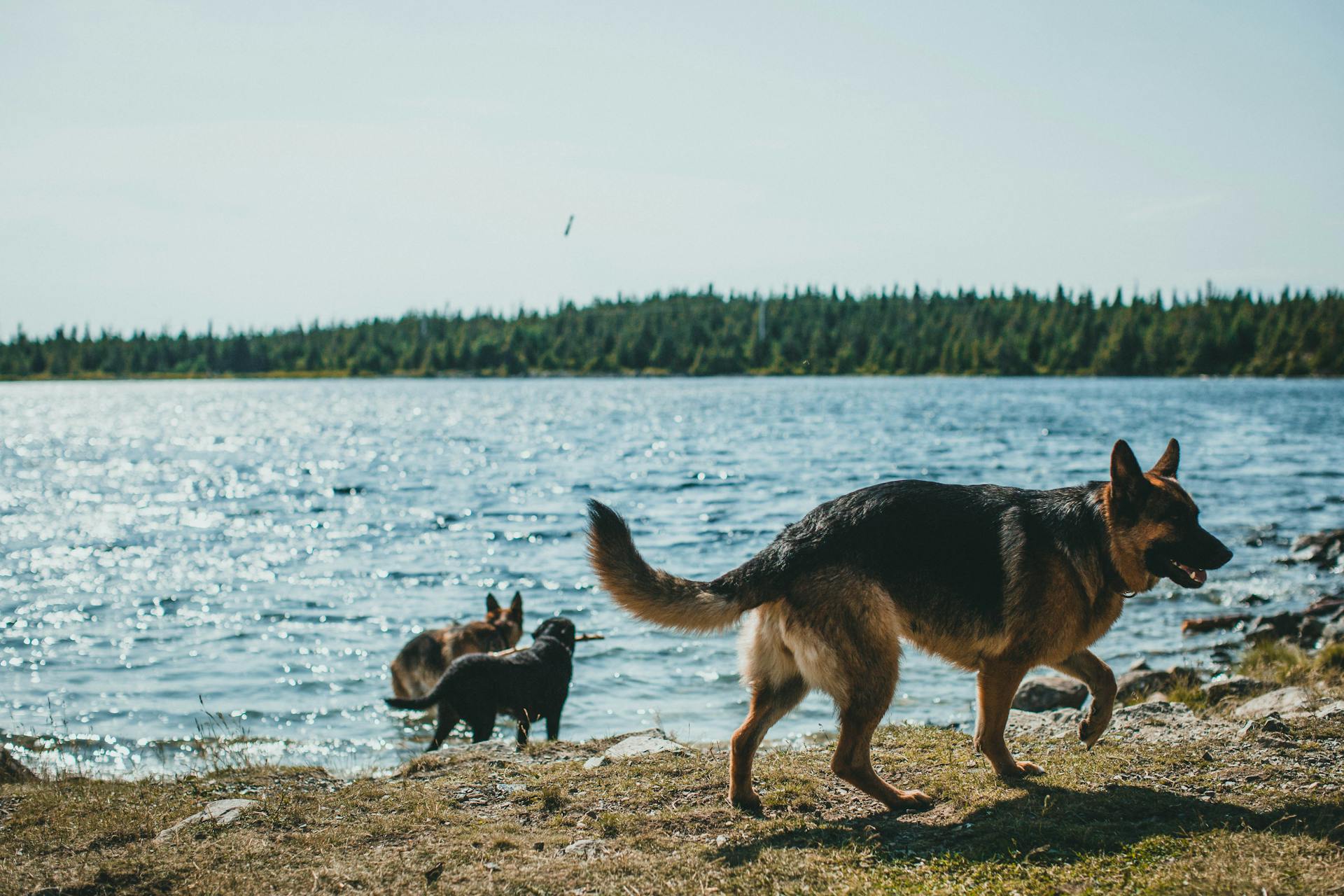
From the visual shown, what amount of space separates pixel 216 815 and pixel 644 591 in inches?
112

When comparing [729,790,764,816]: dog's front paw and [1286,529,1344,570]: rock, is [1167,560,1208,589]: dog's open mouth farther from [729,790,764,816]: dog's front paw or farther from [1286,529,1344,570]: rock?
[1286,529,1344,570]: rock

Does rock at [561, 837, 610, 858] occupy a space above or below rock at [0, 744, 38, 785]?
above

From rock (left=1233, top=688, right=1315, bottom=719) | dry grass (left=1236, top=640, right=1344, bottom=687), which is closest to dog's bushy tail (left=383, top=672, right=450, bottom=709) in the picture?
rock (left=1233, top=688, right=1315, bottom=719)

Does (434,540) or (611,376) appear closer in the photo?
(434,540)

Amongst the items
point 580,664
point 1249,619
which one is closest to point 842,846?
point 580,664

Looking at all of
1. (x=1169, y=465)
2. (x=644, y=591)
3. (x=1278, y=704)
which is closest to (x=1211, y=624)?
(x=1278, y=704)

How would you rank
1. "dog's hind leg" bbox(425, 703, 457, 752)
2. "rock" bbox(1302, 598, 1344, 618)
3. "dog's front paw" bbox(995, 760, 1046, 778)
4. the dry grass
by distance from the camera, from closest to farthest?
"dog's front paw" bbox(995, 760, 1046, 778), "dog's hind leg" bbox(425, 703, 457, 752), the dry grass, "rock" bbox(1302, 598, 1344, 618)

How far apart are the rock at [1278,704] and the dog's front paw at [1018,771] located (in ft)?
8.20

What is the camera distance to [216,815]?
5.54m

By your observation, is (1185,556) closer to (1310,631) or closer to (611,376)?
(1310,631)

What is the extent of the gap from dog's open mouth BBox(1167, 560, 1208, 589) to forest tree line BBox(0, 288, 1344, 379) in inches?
4616

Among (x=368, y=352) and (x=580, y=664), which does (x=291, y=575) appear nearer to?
(x=580, y=664)

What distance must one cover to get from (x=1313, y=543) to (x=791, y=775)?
62.2ft

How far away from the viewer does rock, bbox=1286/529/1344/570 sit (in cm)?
1903
